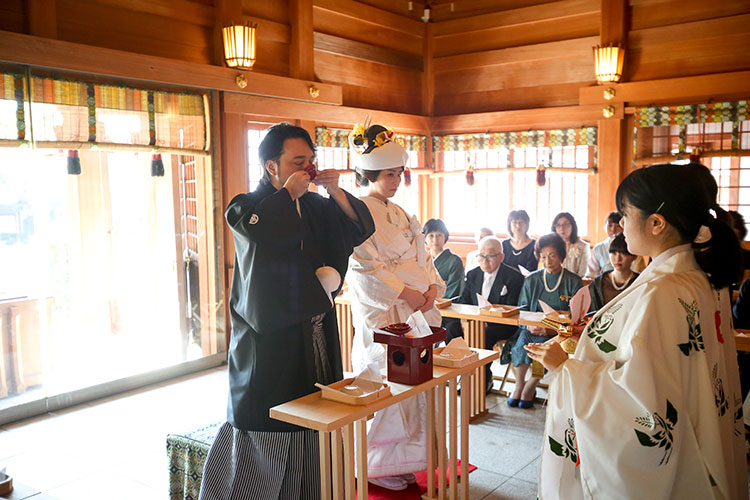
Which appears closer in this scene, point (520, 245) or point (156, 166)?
point (156, 166)

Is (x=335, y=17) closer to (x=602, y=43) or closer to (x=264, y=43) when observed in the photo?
(x=264, y=43)

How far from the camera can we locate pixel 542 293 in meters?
4.64

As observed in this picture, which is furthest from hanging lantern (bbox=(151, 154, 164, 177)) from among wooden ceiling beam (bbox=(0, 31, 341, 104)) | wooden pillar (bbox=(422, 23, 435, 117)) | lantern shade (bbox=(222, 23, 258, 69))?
wooden pillar (bbox=(422, 23, 435, 117))

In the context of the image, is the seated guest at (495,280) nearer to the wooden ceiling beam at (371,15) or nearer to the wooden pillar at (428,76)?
the wooden ceiling beam at (371,15)

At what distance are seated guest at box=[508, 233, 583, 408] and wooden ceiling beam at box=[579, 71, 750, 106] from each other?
2.65 metres

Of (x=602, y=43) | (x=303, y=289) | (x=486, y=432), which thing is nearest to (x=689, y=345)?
(x=303, y=289)

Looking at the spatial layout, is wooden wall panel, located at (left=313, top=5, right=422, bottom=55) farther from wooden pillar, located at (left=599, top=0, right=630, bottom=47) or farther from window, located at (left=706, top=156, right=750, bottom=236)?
window, located at (left=706, top=156, right=750, bottom=236)

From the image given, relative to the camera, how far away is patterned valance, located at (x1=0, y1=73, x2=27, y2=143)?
4.07m

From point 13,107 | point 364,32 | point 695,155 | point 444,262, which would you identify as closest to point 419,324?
point 444,262

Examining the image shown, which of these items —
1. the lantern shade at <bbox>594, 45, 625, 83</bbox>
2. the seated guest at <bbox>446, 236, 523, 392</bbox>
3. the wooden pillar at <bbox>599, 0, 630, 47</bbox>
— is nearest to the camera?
the seated guest at <bbox>446, 236, 523, 392</bbox>

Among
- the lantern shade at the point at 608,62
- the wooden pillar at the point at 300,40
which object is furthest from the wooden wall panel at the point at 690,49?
the wooden pillar at the point at 300,40

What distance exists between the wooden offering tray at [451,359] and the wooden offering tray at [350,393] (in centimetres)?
40

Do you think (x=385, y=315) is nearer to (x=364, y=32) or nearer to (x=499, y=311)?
(x=499, y=311)

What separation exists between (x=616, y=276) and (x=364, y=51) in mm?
4117
